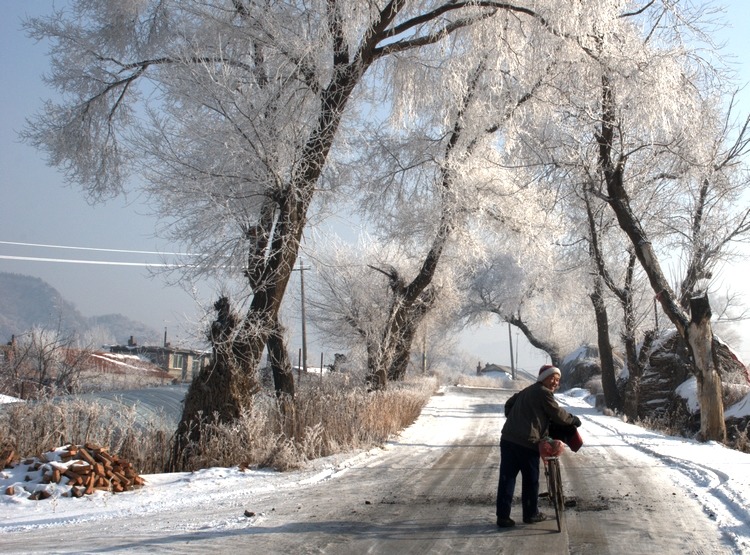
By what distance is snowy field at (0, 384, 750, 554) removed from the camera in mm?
6182

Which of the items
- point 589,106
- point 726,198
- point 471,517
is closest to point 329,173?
point 589,106

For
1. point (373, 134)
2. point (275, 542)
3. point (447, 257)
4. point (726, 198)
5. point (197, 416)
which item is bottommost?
point (275, 542)

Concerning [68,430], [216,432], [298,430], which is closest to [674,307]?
[298,430]

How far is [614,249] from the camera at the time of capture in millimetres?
23391

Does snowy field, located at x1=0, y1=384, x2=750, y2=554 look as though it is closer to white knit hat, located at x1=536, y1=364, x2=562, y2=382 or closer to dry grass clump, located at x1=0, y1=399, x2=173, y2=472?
dry grass clump, located at x1=0, y1=399, x2=173, y2=472

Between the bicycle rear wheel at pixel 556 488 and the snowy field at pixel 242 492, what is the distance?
48.7 inches

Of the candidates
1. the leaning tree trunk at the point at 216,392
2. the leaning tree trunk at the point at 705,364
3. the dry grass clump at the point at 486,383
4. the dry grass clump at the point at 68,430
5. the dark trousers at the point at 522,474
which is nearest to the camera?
the dark trousers at the point at 522,474

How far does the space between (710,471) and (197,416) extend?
6681mm

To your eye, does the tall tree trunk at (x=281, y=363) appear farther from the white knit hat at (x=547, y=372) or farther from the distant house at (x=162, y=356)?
the distant house at (x=162, y=356)

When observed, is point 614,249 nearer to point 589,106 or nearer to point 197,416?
point 589,106

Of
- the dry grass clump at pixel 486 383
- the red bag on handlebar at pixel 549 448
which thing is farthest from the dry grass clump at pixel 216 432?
the dry grass clump at pixel 486 383

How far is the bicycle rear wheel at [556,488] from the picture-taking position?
595cm

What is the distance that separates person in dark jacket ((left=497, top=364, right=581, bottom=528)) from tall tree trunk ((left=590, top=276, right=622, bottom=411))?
18085 mm

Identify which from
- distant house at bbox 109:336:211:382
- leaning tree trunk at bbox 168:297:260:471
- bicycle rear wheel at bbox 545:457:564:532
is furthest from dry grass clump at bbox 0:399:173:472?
distant house at bbox 109:336:211:382
